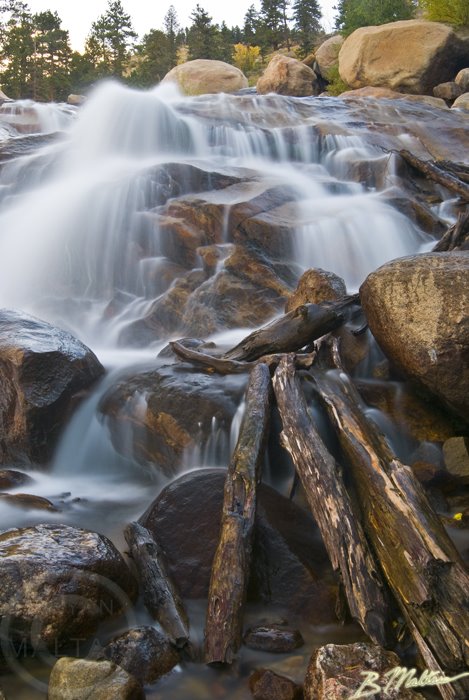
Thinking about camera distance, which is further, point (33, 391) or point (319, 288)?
point (319, 288)

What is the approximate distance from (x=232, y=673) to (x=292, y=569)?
85cm

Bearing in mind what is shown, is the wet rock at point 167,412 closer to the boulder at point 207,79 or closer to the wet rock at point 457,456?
the wet rock at point 457,456

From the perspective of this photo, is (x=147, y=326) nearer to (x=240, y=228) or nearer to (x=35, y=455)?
(x=240, y=228)

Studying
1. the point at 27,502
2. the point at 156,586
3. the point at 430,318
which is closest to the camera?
the point at 156,586

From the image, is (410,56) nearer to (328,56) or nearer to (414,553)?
(328,56)

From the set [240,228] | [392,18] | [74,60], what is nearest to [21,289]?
[240,228]

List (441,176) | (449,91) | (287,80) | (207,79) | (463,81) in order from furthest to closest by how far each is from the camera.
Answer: (287,80)
(207,79)
(463,81)
(449,91)
(441,176)

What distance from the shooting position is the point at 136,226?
9883 mm

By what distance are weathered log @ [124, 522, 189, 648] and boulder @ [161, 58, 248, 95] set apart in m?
24.4

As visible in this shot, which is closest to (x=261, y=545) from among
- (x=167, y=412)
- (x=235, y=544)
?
(x=235, y=544)

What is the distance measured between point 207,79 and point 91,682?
26493 millimetres

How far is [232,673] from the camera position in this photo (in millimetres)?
3109

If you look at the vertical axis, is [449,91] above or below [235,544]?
above

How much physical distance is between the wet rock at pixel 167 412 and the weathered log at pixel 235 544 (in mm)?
644
